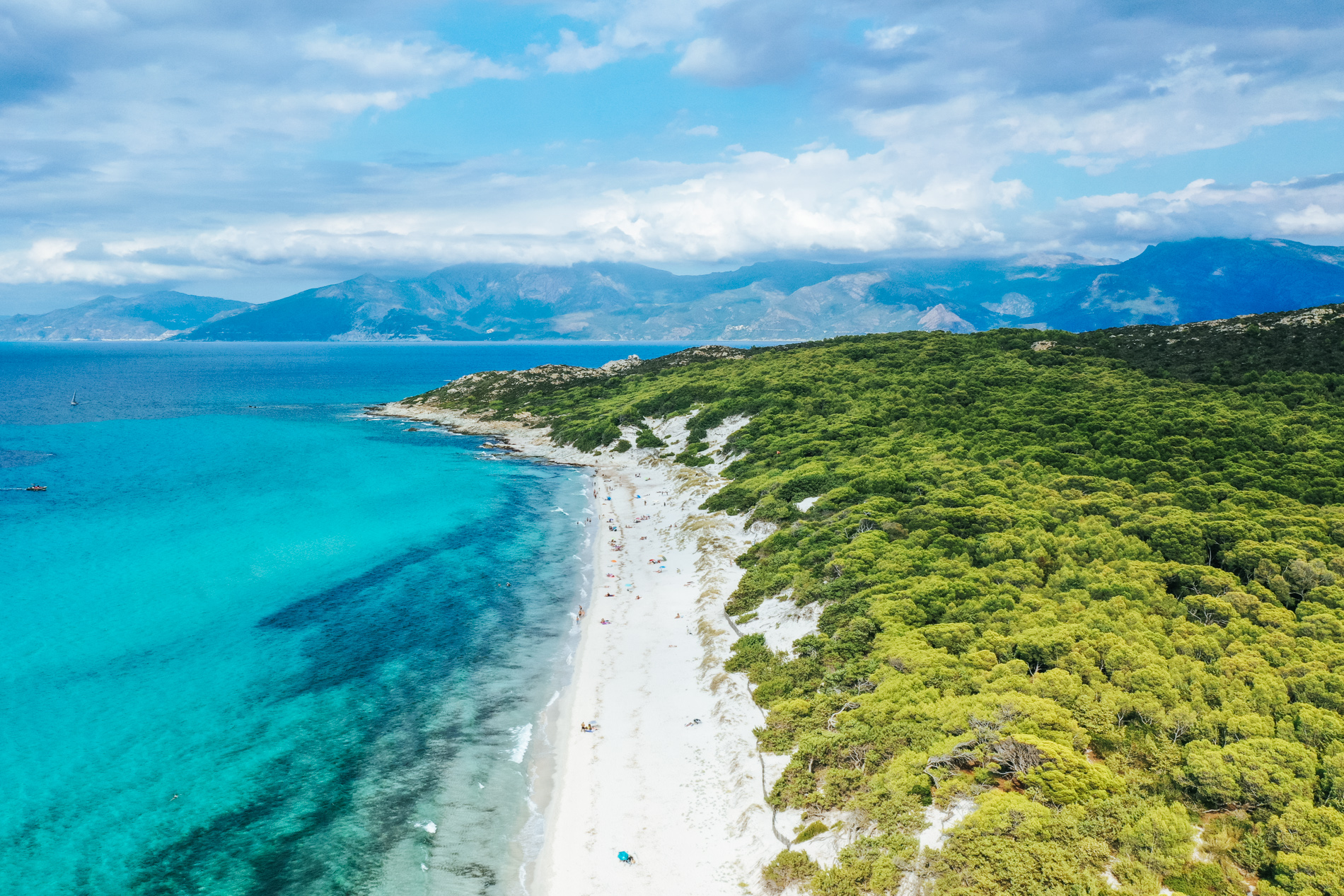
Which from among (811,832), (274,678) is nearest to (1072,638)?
(811,832)

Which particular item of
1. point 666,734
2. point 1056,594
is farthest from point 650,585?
point 1056,594

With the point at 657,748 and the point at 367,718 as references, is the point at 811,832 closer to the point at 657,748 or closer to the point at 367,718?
the point at 657,748

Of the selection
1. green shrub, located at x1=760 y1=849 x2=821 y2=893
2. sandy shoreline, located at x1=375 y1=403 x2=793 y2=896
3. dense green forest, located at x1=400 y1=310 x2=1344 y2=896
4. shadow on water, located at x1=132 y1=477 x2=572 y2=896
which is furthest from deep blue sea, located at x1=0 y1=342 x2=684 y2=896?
dense green forest, located at x1=400 y1=310 x2=1344 y2=896

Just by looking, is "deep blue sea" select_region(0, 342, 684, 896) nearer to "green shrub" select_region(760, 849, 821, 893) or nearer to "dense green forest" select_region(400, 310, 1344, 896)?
"green shrub" select_region(760, 849, 821, 893)

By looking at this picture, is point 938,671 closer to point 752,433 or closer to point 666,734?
point 666,734

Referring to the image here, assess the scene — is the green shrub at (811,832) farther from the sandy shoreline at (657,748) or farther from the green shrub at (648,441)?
the green shrub at (648,441)

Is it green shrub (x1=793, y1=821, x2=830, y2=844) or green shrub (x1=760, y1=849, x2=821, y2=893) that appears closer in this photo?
green shrub (x1=760, y1=849, x2=821, y2=893)

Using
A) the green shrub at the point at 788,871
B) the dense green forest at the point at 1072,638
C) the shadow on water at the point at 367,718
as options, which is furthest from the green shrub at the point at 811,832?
the shadow on water at the point at 367,718
